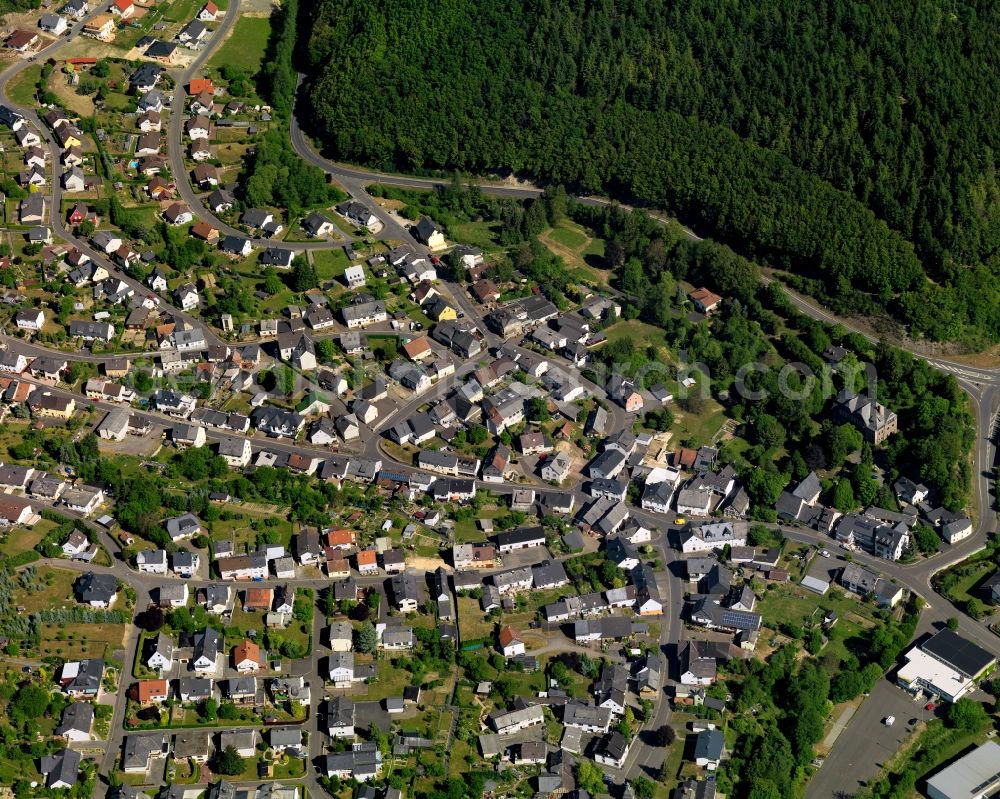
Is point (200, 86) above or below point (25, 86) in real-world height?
above

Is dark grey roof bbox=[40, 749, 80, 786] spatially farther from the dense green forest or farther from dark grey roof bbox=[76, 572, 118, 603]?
the dense green forest

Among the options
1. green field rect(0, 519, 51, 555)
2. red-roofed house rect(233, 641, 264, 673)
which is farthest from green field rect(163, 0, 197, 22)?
red-roofed house rect(233, 641, 264, 673)

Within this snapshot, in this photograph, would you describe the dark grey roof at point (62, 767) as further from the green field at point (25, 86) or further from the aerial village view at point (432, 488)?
the green field at point (25, 86)

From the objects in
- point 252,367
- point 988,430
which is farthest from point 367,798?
point 988,430

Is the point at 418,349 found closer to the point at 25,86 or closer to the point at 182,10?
the point at 25,86

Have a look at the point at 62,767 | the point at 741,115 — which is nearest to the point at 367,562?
the point at 62,767

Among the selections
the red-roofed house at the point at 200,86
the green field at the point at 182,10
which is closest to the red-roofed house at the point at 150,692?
the red-roofed house at the point at 200,86

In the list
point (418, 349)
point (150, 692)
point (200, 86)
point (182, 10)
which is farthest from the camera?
point (182, 10)
